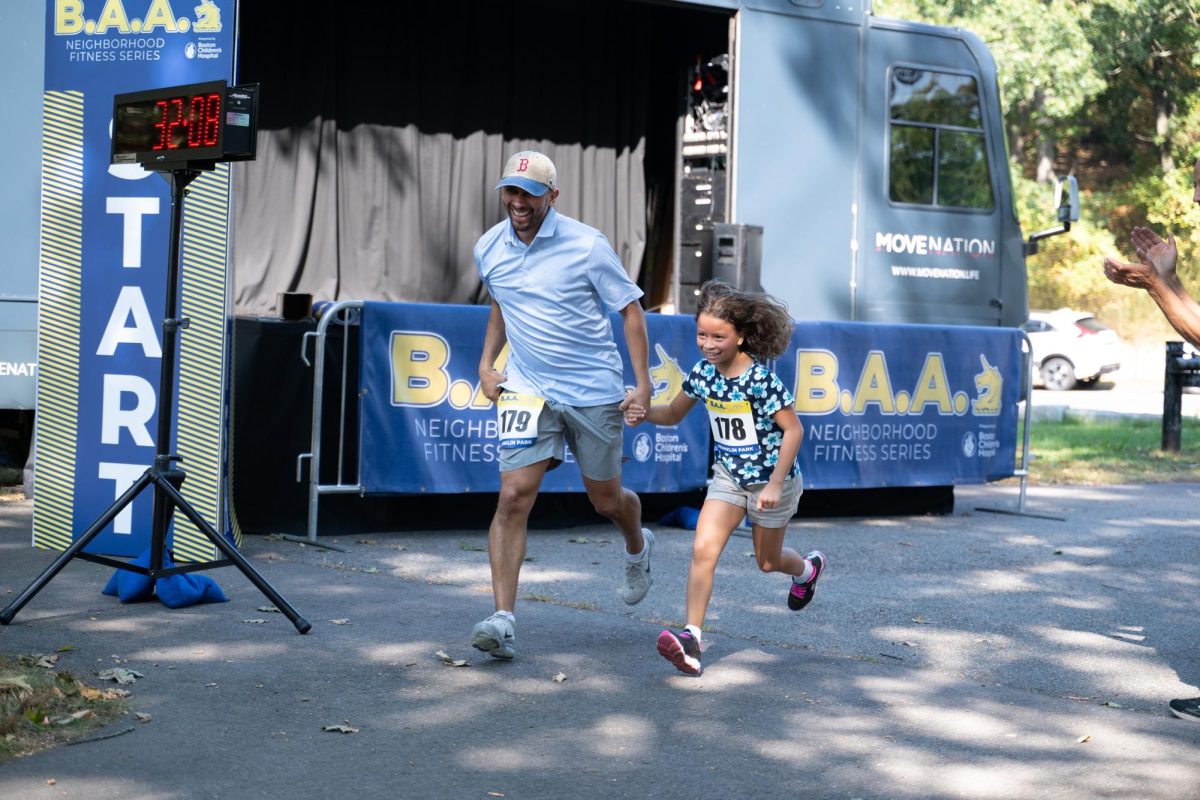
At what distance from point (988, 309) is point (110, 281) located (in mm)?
7981

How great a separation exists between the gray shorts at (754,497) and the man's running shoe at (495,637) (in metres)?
0.95

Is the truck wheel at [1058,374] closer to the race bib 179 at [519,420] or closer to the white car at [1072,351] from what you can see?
the white car at [1072,351]

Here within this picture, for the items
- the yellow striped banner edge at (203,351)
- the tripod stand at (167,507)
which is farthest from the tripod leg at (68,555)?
the yellow striped banner edge at (203,351)

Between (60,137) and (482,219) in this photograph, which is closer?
(60,137)

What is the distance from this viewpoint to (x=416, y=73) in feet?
50.1

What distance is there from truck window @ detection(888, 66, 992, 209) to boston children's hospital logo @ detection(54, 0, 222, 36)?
6565 mm

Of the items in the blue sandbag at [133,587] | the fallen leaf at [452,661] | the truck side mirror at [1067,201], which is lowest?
the fallen leaf at [452,661]

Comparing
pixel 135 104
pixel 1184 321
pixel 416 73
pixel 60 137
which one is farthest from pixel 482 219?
pixel 1184 321

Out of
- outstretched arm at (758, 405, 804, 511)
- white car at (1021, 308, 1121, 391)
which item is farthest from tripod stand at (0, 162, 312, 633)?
white car at (1021, 308, 1121, 391)

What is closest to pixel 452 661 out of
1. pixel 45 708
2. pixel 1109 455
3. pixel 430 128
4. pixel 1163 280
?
pixel 45 708

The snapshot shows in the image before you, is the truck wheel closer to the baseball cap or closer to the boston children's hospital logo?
the boston children's hospital logo

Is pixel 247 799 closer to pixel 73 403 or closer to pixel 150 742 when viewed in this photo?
pixel 150 742

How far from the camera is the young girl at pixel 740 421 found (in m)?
6.11

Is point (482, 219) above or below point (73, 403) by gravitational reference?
above
